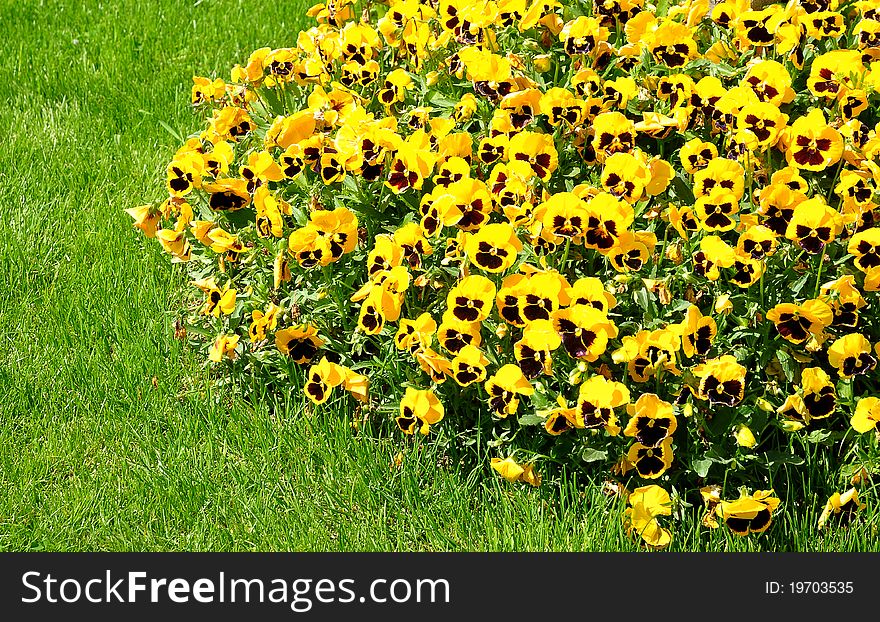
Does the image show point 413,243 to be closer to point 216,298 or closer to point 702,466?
point 216,298

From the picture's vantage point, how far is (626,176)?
262 centimetres

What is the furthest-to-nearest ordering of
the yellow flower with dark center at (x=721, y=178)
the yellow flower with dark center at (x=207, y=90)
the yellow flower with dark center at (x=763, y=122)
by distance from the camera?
the yellow flower with dark center at (x=207, y=90), the yellow flower with dark center at (x=763, y=122), the yellow flower with dark center at (x=721, y=178)

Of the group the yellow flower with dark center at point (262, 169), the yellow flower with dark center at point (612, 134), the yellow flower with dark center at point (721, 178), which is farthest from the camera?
the yellow flower with dark center at point (262, 169)

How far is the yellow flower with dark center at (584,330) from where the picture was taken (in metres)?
2.32

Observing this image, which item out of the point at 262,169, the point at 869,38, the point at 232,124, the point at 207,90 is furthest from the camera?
the point at 207,90

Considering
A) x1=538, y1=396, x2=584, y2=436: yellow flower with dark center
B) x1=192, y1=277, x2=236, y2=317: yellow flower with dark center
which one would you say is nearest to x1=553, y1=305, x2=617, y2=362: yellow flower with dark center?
x1=538, y1=396, x2=584, y2=436: yellow flower with dark center

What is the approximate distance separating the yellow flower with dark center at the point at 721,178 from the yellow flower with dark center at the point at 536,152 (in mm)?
389

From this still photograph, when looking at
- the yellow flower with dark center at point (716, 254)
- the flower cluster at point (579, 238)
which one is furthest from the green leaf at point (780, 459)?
the yellow flower with dark center at point (716, 254)

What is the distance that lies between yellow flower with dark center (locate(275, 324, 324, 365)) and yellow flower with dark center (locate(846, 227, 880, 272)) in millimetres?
1325

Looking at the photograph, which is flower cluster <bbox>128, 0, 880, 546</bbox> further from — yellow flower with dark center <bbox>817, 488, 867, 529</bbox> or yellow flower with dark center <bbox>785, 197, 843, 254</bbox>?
yellow flower with dark center <bbox>817, 488, 867, 529</bbox>

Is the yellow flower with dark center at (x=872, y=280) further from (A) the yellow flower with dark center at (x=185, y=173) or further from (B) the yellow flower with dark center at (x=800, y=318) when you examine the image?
(A) the yellow flower with dark center at (x=185, y=173)

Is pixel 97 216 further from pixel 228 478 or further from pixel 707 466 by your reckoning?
pixel 707 466

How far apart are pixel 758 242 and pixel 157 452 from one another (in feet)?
5.35

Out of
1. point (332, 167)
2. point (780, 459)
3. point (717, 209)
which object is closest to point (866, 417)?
point (780, 459)
